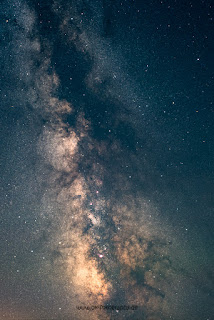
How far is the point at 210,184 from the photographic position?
11.2 ft

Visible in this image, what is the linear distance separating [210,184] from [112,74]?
2802 millimetres

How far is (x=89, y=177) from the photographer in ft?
10.9

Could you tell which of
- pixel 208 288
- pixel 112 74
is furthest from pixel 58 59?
pixel 208 288

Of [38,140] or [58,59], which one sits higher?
[58,59]

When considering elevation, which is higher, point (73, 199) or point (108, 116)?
point (108, 116)

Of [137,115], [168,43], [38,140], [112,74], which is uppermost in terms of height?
[168,43]

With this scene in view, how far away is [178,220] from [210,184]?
0.93 meters

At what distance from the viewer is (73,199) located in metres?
3.34

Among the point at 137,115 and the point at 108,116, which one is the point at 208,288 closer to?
the point at 137,115

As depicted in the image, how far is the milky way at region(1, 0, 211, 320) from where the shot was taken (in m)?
3.15

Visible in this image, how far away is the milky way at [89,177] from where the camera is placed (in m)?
3.15

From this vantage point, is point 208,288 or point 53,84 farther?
point 208,288

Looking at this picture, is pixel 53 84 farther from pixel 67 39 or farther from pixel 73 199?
pixel 73 199

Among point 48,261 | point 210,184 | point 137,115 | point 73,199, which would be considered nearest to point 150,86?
point 137,115
